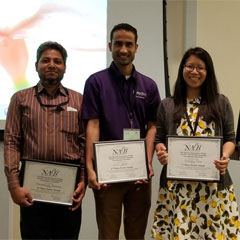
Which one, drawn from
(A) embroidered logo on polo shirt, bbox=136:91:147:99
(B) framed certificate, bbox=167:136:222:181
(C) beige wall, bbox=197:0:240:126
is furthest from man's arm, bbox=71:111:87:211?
(C) beige wall, bbox=197:0:240:126

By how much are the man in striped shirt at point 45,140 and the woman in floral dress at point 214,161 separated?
51 cm

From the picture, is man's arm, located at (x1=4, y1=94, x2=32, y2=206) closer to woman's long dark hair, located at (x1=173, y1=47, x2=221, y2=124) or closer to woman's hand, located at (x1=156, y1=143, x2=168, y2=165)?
woman's hand, located at (x1=156, y1=143, x2=168, y2=165)

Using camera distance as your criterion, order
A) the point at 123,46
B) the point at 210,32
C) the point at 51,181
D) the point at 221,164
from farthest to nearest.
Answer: the point at 210,32, the point at 123,46, the point at 51,181, the point at 221,164

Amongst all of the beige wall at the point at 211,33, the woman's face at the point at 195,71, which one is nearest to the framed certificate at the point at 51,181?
the woman's face at the point at 195,71

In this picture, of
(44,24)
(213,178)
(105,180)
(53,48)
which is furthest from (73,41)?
(213,178)

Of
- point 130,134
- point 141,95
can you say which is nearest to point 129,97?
point 141,95

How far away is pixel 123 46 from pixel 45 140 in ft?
2.32

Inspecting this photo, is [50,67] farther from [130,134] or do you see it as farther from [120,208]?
[120,208]

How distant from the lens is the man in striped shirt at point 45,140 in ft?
5.74

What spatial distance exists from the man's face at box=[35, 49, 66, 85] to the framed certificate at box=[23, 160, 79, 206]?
474 millimetres

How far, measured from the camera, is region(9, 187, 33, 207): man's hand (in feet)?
5.61

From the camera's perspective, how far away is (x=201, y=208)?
172 centimetres

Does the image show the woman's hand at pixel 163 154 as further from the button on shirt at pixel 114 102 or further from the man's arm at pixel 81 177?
the man's arm at pixel 81 177

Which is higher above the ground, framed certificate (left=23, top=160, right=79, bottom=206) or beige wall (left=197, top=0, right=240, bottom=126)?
beige wall (left=197, top=0, right=240, bottom=126)
